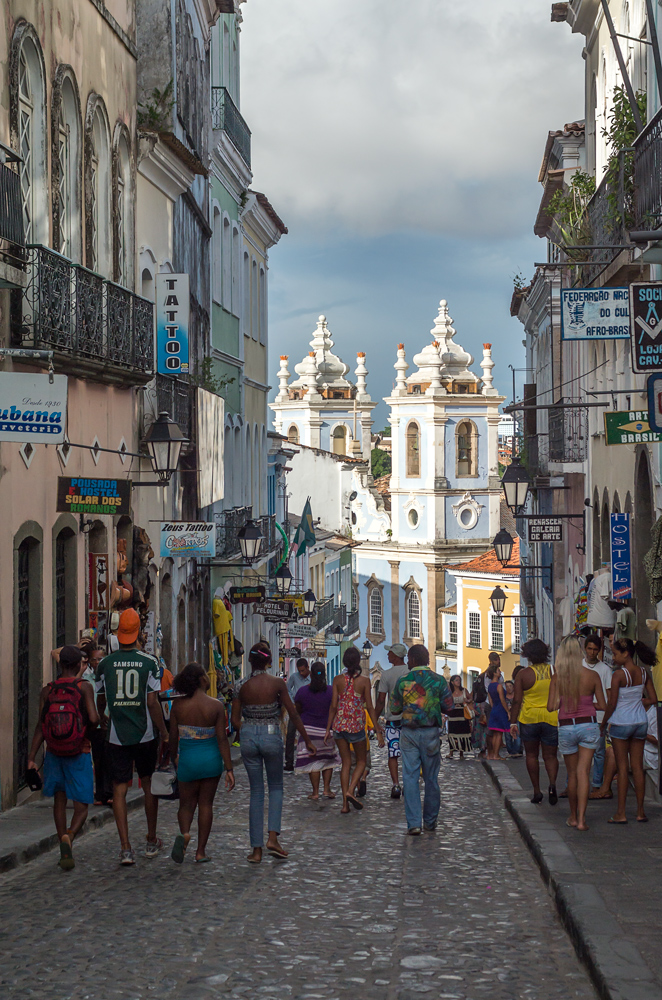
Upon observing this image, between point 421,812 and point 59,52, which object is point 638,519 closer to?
point 421,812

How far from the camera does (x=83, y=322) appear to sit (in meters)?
14.8

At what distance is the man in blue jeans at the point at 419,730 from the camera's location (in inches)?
460

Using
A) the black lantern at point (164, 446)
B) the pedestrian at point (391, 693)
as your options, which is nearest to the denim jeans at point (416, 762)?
the pedestrian at point (391, 693)

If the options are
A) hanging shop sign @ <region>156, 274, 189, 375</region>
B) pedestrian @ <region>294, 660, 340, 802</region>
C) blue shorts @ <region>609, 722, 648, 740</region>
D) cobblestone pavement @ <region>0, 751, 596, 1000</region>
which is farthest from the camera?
hanging shop sign @ <region>156, 274, 189, 375</region>

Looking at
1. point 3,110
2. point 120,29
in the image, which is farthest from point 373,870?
point 120,29

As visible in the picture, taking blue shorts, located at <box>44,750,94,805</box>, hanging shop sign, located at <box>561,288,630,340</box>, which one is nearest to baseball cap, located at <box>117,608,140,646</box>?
blue shorts, located at <box>44,750,94,805</box>

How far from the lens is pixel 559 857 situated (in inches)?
378

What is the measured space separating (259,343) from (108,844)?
25950 millimetres

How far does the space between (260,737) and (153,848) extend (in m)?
1.10

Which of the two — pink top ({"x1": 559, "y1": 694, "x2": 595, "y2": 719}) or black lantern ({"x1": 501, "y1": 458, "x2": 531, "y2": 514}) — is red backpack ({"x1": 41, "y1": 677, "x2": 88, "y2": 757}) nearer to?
pink top ({"x1": 559, "y1": 694, "x2": 595, "y2": 719})

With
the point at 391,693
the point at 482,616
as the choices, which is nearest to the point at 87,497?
the point at 391,693

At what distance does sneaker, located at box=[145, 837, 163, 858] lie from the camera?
1008 centimetres

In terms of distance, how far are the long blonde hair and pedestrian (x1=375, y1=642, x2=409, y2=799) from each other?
171 cm

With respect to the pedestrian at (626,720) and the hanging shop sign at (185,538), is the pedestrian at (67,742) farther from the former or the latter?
the hanging shop sign at (185,538)
